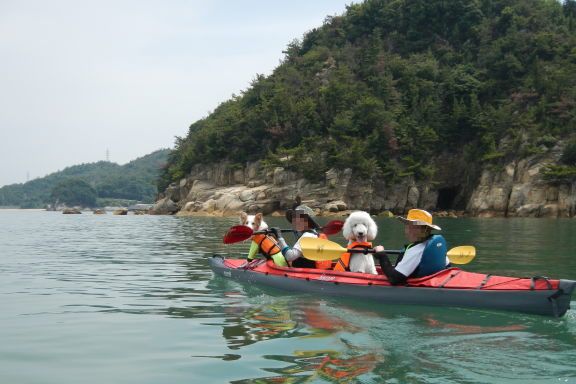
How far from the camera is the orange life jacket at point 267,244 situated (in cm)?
1239

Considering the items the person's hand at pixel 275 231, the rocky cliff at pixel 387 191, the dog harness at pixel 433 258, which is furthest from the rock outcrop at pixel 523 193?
the dog harness at pixel 433 258

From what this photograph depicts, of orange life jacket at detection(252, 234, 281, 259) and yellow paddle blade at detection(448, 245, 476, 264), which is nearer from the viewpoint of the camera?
yellow paddle blade at detection(448, 245, 476, 264)

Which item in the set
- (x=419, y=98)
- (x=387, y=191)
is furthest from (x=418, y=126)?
(x=387, y=191)

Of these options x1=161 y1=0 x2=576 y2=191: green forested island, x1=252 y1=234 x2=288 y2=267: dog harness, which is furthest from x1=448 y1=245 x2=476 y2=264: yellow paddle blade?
x1=161 y1=0 x2=576 y2=191: green forested island

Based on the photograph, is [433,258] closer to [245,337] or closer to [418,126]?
[245,337]

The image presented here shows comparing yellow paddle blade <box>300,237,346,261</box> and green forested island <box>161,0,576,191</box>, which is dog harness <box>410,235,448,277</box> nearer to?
yellow paddle blade <box>300,237,346,261</box>

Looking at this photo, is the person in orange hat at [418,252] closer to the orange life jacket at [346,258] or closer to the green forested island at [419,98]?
the orange life jacket at [346,258]

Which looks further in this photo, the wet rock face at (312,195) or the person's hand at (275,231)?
the wet rock face at (312,195)

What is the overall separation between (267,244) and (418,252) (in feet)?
13.7

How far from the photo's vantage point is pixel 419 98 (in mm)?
66688

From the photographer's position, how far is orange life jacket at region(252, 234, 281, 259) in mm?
12391

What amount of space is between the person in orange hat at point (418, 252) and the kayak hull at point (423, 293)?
0.92 ft

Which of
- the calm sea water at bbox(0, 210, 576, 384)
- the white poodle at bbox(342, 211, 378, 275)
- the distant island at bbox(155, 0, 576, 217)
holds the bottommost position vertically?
the calm sea water at bbox(0, 210, 576, 384)

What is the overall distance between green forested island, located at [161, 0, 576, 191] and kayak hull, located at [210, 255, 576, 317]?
43.3 meters
